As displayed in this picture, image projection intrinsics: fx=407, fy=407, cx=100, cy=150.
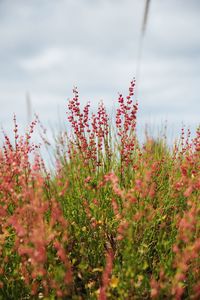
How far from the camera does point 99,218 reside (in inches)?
146

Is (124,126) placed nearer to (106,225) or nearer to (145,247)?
(106,225)

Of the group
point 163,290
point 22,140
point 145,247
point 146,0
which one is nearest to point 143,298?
point 163,290

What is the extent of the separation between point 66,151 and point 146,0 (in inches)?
105

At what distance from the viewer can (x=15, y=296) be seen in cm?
316

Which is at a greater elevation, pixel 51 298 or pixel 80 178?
pixel 80 178

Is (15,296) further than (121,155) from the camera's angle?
No

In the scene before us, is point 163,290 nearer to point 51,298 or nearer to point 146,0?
point 51,298

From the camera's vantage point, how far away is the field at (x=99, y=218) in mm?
2762

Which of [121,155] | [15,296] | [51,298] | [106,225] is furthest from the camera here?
[121,155]

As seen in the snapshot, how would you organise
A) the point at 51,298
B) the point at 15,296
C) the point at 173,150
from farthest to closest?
1. the point at 173,150
2. the point at 15,296
3. the point at 51,298

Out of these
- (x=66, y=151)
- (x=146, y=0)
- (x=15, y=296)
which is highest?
(x=146, y=0)

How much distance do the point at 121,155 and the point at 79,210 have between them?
72cm

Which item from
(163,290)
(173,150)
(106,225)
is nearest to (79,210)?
(106,225)

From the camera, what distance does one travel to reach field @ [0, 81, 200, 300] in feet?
9.06
